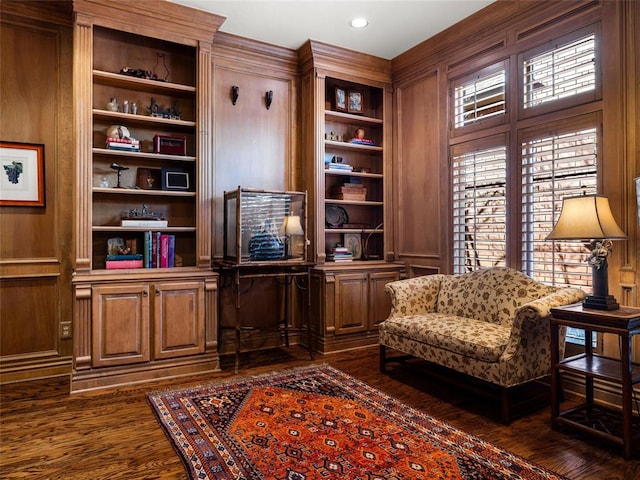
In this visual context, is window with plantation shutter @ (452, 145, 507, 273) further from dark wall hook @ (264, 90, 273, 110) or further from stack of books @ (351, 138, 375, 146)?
dark wall hook @ (264, 90, 273, 110)

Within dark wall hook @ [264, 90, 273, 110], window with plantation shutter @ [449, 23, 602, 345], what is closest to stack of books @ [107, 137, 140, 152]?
dark wall hook @ [264, 90, 273, 110]

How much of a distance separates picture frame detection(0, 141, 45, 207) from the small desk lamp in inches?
154

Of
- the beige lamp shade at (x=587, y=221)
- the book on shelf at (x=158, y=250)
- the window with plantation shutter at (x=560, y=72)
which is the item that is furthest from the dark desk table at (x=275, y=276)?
the window with plantation shutter at (x=560, y=72)

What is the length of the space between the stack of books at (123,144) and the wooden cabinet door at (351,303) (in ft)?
7.07

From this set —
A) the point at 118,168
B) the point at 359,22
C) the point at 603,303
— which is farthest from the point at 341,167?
the point at 603,303

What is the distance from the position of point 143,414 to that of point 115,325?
81cm

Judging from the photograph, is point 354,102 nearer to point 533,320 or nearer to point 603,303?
point 533,320

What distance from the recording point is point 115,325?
3.23m

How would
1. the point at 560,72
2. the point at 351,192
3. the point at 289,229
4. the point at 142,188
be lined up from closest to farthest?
the point at 560,72
the point at 142,188
the point at 289,229
the point at 351,192

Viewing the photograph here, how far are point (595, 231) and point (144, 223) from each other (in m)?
3.26

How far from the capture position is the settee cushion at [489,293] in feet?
10.1

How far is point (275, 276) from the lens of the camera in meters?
3.79

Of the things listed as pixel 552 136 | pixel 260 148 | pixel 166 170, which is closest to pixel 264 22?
pixel 260 148

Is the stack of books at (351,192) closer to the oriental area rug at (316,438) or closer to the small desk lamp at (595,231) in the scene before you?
the oriental area rug at (316,438)
